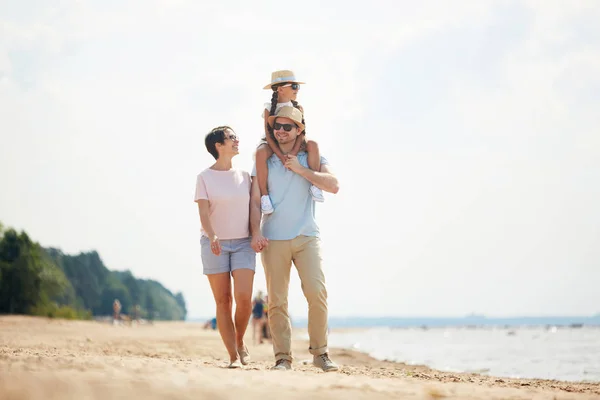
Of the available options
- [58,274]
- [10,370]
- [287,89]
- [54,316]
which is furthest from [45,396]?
[58,274]

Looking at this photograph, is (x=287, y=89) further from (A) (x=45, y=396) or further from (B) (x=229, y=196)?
(A) (x=45, y=396)

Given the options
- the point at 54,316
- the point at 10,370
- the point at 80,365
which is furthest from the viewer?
the point at 54,316

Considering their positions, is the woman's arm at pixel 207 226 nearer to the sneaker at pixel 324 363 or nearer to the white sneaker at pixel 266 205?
the white sneaker at pixel 266 205

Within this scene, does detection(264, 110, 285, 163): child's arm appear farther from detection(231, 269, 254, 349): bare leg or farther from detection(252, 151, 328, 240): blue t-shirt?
detection(231, 269, 254, 349): bare leg

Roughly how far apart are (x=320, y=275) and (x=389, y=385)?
1.82 meters

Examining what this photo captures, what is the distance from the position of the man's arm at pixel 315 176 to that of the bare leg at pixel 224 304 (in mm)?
1206

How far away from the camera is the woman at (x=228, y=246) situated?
6.70m

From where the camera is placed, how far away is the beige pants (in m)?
6.39

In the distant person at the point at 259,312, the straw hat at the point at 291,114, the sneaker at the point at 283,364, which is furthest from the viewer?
the distant person at the point at 259,312

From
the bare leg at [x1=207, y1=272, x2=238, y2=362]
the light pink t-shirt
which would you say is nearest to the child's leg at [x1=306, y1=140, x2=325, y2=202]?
the light pink t-shirt

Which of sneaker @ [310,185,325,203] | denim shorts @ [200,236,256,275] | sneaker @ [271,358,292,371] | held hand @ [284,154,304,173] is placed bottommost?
sneaker @ [271,358,292,371]

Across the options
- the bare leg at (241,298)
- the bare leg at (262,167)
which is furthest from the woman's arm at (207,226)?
the bare leg at (262,167)

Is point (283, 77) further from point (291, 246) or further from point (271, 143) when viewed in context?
point (291, 246)

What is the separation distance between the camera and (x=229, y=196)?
6.77m
